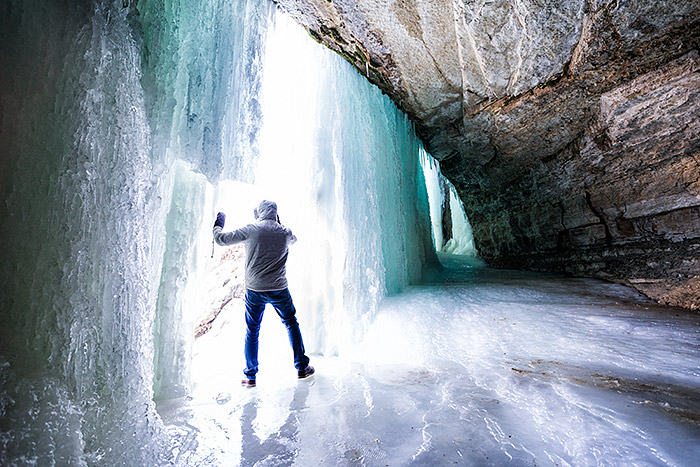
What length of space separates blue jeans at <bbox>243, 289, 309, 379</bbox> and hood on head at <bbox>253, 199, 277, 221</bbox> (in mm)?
662

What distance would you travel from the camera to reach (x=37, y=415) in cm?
91

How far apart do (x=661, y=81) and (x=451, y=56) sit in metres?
2.41

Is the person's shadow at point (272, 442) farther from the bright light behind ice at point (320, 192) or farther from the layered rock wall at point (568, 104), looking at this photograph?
the layered rock wall at point (568, 104)

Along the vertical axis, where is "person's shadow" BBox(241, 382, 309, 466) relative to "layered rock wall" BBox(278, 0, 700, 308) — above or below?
below

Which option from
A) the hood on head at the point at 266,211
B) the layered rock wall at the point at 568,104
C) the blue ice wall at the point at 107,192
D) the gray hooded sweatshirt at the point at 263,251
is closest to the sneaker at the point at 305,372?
the gray hooded sweatshirt at the point at 263,251

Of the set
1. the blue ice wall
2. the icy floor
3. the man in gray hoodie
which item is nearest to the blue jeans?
the man in gray hoodie

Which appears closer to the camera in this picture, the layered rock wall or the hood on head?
the hood on head

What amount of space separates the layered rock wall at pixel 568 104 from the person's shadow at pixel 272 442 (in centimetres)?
345

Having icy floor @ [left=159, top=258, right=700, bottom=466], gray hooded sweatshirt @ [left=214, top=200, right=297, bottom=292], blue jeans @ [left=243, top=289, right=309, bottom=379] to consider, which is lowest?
icy floor @ [left=159, top=258, right=700, bottom=466]

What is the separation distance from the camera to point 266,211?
8.76 feet

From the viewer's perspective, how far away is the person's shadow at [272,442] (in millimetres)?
1287

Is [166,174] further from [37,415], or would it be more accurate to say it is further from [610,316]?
[610,316]

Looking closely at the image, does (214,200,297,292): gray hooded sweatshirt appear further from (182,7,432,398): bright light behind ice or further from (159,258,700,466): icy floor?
(159,258,700,466): icy floor

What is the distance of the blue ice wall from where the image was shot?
97 centimetres
